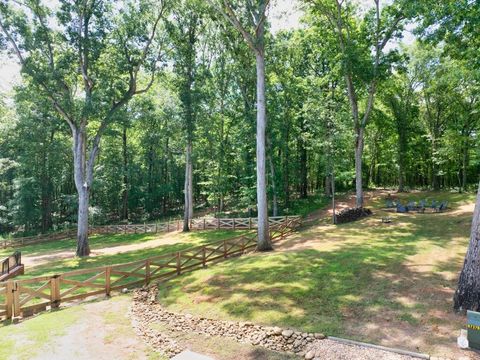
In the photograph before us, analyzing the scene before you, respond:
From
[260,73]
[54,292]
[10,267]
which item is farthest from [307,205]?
[54,292]

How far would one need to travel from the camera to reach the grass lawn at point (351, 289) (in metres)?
6.67

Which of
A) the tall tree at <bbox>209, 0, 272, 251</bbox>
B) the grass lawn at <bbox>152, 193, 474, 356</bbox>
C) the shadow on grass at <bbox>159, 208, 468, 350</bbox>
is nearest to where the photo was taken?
the grass lawn at <bbox>152, 193, 474, 356</bbox>

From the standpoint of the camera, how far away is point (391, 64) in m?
21.5

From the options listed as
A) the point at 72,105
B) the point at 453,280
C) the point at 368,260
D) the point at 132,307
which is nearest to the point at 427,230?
the point at 368,260

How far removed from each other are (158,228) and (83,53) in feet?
52.7

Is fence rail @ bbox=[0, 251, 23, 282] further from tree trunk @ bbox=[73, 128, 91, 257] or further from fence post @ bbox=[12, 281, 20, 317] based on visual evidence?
fence post @ bbox=[12, 281, 20, 317]

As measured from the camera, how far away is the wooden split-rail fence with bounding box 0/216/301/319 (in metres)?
8.47

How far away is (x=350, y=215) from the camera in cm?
2158

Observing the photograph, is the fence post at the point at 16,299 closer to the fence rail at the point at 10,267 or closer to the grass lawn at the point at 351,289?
the grass lawn at the point at 351,289

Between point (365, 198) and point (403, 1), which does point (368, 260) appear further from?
point (365, 198)

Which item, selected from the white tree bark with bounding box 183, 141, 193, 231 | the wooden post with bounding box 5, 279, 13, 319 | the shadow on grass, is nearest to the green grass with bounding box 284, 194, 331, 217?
the white tree bark with bounding box 183, 141, 193, 231

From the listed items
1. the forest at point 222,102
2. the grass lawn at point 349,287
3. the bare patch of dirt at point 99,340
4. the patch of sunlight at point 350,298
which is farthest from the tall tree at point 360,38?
the bare patch of dirt at point 99,340

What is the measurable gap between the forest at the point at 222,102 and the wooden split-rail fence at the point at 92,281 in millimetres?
9506

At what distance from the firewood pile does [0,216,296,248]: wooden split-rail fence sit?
3.64 m
